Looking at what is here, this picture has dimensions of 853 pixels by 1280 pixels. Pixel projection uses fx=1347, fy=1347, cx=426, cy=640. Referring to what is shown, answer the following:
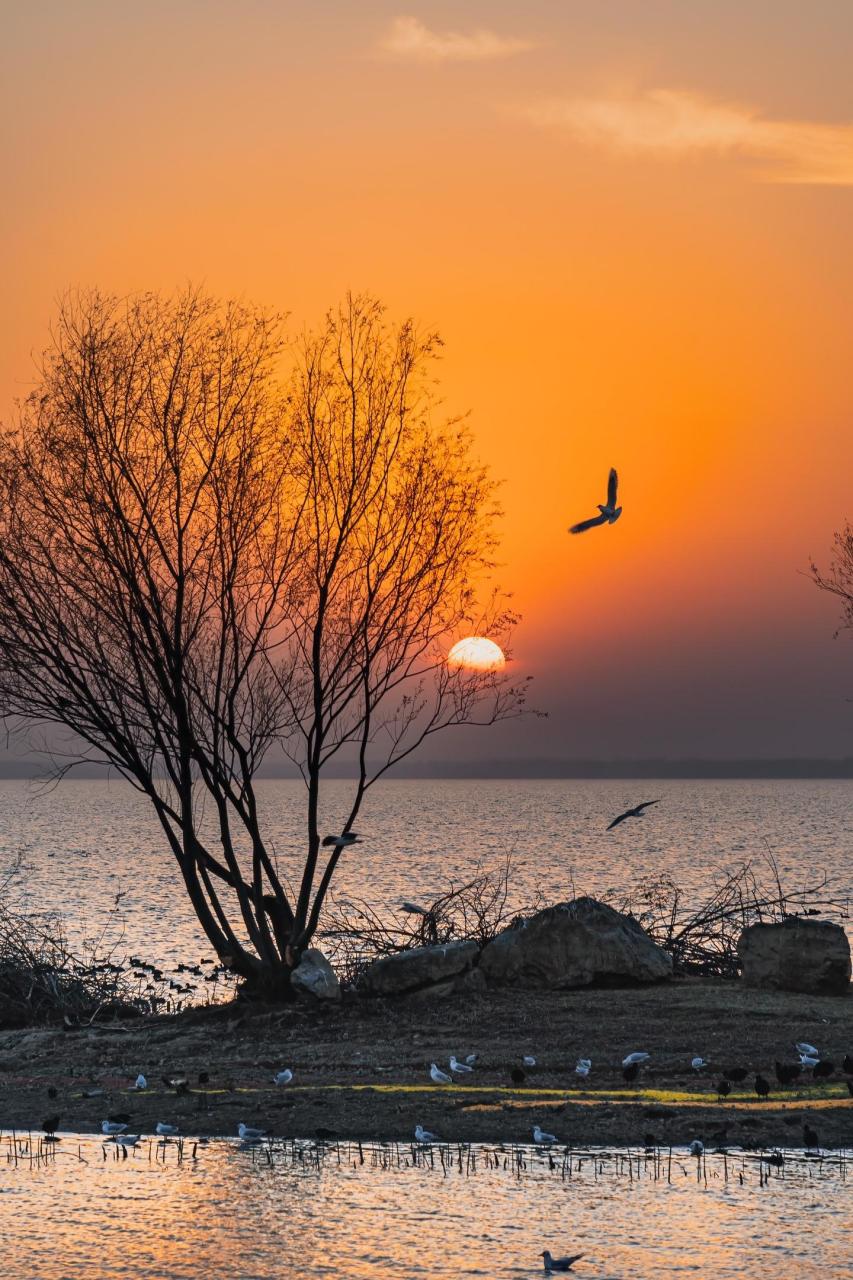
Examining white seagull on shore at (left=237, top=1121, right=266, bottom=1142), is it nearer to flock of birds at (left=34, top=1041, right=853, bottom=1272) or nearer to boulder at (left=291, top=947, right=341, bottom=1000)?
flock of birds at (left=34, top=1041, right=853, bottom=1272)

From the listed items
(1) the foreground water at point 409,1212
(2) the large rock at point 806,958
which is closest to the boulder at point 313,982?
(2) the large rock at point 806,958

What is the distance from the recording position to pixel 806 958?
1662 cm

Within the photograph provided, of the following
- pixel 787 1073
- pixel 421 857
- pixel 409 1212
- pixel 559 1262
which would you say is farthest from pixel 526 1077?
pixel 421 857

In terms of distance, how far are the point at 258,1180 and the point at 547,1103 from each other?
2.97 metres

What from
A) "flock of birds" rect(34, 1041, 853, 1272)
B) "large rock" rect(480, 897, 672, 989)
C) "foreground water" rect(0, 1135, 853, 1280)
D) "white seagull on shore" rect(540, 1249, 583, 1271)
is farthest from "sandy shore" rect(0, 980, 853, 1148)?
"white seagull on shore" rect(540, 1249, 583, 1271)

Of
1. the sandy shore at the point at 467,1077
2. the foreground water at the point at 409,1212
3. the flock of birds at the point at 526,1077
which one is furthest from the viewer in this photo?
the sandy shore at the point at 467,1077

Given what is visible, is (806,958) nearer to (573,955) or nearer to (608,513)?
(573,955)

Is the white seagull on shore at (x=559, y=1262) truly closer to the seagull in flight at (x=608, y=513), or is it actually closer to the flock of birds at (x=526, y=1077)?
the flock of birds at (x=526, y=1077)

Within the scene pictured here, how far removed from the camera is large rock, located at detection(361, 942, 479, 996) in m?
16.5

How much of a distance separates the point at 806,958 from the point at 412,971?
4.86 metres

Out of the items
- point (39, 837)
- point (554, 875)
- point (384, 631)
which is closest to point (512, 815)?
point (39, 837)

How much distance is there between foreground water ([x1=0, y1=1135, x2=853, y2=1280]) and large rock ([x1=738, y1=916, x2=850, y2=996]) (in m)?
7.43

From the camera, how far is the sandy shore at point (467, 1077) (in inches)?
413

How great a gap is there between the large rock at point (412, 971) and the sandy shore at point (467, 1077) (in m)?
0.33
